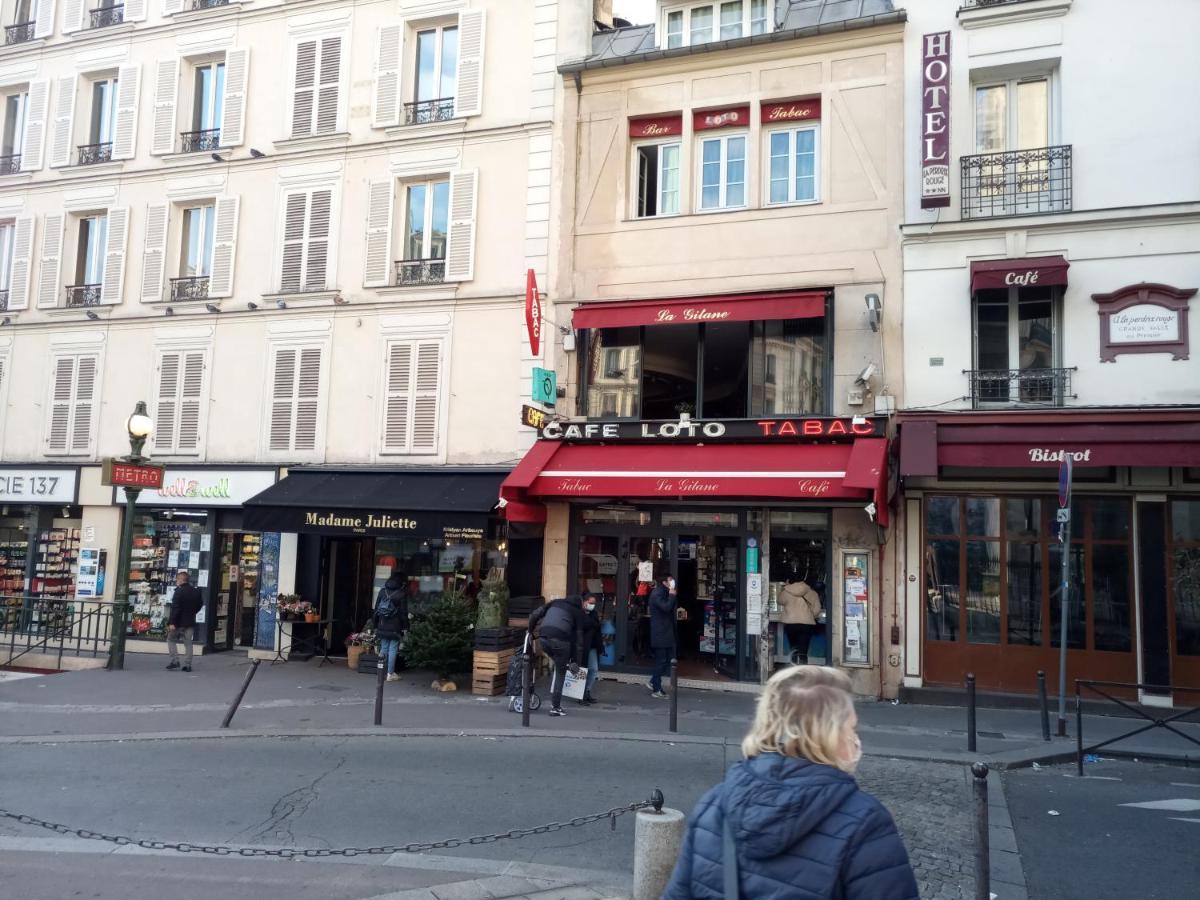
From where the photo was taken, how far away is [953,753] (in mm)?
9023

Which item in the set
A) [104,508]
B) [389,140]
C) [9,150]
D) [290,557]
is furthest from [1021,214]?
[9,150]

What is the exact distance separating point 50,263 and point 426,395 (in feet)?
30.0

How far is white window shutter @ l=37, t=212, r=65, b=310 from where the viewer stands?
17797 millimetres

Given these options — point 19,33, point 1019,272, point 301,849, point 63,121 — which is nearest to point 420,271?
point 63,121

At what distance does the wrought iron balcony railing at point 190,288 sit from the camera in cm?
1664

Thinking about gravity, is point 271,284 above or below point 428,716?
above

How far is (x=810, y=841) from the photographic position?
2.27 m

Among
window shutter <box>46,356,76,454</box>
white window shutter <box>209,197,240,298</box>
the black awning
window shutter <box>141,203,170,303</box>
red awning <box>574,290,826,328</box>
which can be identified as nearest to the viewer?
red awning <box>574,290,826,328</box>

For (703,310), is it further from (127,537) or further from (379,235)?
(127,537)

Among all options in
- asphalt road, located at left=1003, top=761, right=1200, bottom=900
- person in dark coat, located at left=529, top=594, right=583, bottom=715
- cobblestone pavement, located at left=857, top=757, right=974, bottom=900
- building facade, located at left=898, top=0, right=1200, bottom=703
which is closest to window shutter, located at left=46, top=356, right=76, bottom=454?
person in dark coat, located at left=529, top=594, right=583, bottom=715

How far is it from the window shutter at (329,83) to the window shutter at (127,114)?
4.24m

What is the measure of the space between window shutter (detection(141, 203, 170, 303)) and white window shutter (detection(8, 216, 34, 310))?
2989 millimetres

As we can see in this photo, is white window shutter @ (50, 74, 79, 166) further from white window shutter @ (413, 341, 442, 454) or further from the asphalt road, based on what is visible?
the asphalt road

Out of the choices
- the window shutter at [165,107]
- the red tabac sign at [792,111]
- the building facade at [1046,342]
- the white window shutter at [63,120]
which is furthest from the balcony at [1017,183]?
the white window shutter at [63,120]
